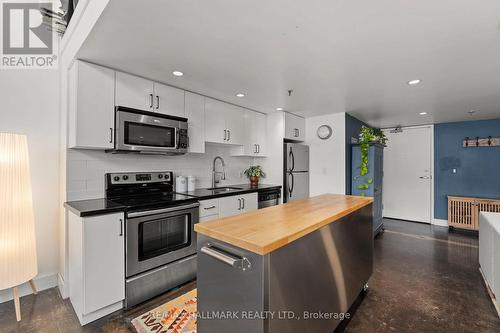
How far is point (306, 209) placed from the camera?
6.06 feet

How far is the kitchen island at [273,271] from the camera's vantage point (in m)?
1.09

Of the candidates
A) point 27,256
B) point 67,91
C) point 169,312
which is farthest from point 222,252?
point 67,91

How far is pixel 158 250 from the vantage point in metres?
2.32

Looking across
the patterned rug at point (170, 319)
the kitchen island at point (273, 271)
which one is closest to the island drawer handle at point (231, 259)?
the kitchen island at point (273, 271)

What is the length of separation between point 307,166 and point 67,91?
12.4 ft

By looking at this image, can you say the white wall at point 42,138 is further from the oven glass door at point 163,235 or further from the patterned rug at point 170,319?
the patterned rug at point 170,319

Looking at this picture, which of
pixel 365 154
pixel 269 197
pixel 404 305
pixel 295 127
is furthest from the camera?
pixel 295 127

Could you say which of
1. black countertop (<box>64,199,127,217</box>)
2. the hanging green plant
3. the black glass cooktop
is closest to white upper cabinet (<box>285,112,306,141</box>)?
the hanging green plant

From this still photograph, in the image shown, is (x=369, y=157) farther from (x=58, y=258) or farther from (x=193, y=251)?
(x=58, y=258)

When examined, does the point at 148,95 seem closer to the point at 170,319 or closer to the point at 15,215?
the point at 15,215

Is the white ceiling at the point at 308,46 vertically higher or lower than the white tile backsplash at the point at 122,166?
higher

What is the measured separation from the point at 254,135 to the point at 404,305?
9.81ft

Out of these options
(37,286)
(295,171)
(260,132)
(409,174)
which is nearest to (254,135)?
(260,132)

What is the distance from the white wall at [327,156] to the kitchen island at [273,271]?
2.60 metres
